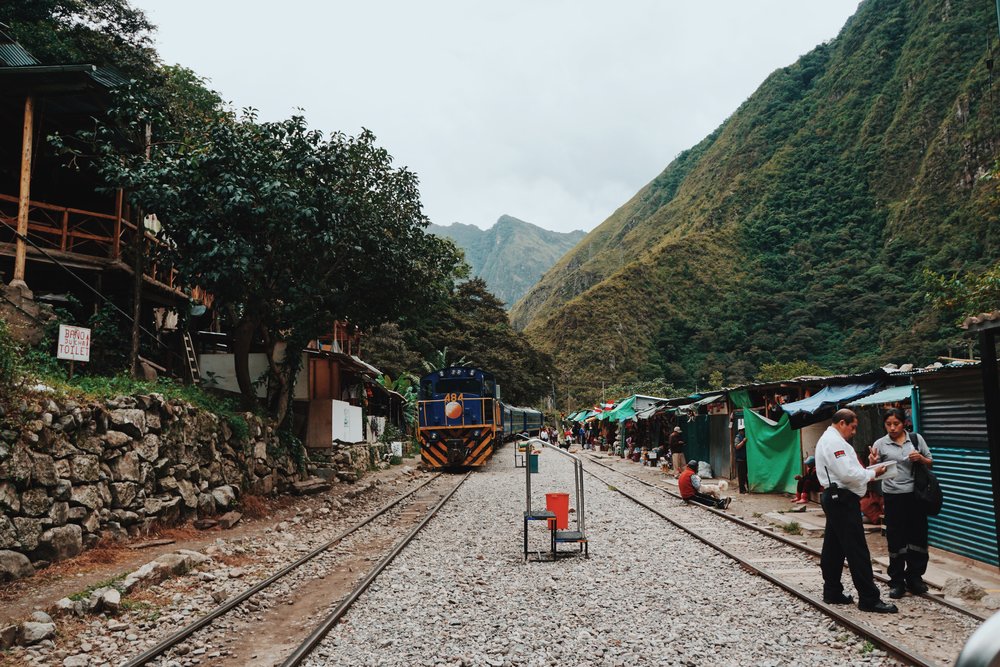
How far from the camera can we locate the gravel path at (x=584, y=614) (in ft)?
16.8

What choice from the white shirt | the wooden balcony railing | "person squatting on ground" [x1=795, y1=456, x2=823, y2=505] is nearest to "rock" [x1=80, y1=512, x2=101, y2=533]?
the wooden balcony railing

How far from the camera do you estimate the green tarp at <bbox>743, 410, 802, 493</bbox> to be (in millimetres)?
14062

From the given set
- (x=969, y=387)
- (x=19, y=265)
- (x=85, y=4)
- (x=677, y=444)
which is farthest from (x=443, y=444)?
(x=85, y=4)

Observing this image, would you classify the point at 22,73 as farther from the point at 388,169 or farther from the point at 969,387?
the point at 969,387

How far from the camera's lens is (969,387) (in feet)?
25.8

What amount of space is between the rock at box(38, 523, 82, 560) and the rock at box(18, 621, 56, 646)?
2357 mm

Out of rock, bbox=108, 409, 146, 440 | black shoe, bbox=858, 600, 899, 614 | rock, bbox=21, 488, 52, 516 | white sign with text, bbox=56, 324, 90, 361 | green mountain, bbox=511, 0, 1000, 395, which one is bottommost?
black shoe, bbox=858, 600, 899, 614

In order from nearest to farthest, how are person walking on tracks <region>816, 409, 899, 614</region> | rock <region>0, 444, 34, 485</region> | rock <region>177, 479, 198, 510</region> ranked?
person walking on tracks <region>816, 409, 899, 614</region>, rock <region>0, 444, 34, 485</region>, rock <region>177, 479, 198, 510</region>

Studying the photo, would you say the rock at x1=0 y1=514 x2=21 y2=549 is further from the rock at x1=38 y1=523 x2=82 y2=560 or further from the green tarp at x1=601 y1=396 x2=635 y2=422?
the green tarp at x1=601 y1=396 x2=635 y2=422

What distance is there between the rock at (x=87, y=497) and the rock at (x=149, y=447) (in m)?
1.09

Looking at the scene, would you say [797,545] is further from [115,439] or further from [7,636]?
[115,439]

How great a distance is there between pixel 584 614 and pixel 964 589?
346 cm

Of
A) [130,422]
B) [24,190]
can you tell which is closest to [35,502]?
[130,422]

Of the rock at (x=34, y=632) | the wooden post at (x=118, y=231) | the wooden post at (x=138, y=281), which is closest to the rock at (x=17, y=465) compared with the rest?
the rock at (x=34, y=632)
